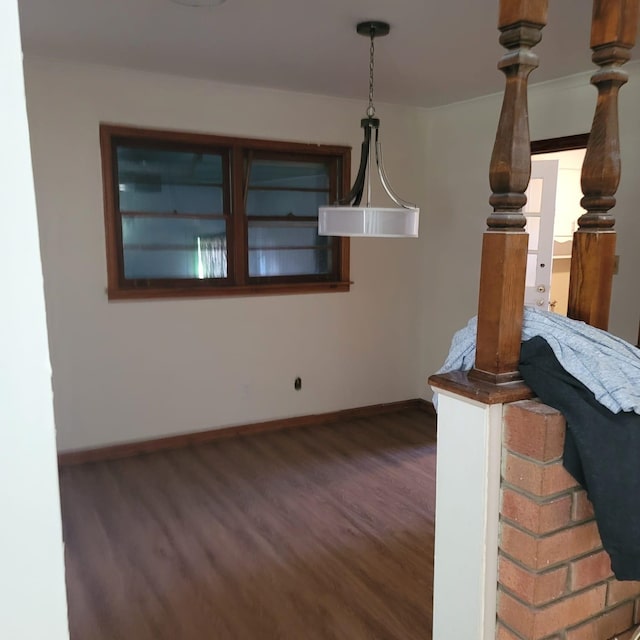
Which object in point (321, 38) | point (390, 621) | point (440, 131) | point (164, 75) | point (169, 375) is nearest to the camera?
point (390, 621)

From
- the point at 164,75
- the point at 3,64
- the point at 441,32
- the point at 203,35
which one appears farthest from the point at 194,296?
the point at 3,64

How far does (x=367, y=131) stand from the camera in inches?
106

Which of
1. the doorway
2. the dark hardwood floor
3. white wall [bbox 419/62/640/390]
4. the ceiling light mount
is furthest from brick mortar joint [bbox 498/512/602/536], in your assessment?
the doorway

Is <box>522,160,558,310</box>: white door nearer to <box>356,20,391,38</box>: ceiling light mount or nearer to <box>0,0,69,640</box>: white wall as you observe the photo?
<box>356,20,391,38</box>: ceiling light mount

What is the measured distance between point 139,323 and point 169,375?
41 cm

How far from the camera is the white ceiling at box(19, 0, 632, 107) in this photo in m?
2.47

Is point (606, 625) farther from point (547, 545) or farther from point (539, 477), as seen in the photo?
point (539, 477)

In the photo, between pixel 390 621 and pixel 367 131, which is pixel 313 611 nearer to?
pixel 390 621

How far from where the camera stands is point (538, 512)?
123 centimetres

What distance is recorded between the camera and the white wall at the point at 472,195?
10.7 ft

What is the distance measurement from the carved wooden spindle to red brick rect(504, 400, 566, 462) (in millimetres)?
85

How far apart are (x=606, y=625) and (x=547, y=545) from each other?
0.37 metres

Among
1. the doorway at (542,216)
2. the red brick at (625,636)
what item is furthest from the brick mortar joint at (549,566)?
the doorway at (542,216)

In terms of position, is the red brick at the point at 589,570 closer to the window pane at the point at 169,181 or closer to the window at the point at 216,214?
the window at the point at 216,214
